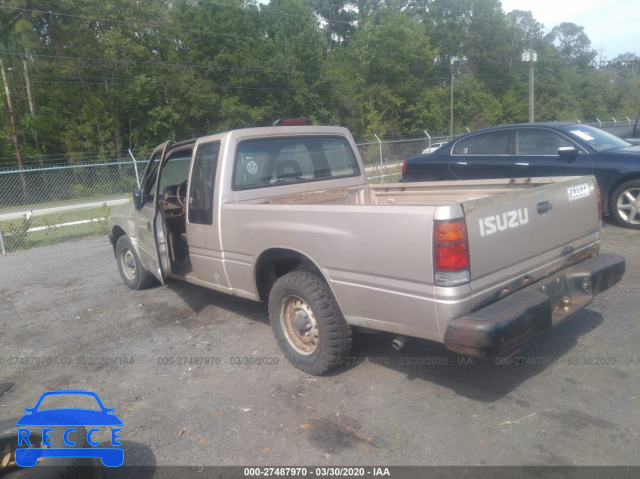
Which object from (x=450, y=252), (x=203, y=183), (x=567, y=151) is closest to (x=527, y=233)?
(x=450, y=252)

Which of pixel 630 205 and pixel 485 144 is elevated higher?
pixel 485 144

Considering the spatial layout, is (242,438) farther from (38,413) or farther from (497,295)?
(497,295)

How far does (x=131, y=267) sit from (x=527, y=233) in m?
5.18

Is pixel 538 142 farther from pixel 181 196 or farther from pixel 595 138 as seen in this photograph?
pixel 181 196

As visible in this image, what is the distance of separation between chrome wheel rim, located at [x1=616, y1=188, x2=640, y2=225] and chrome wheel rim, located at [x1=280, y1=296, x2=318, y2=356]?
18.4ft

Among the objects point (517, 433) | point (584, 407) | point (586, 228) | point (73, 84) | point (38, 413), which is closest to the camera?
point (38, 413)

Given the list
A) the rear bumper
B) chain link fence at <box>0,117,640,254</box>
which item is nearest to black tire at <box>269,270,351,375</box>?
the rear bumper

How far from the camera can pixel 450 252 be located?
9.40 ft

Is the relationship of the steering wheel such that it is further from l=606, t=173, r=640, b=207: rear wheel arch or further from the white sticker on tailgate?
l=606, t=173, r=640, b=207: rear wheel arch

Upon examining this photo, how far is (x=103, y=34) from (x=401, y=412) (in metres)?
34.0

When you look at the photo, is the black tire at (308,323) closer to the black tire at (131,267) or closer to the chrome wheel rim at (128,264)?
the black tire at (131,267)

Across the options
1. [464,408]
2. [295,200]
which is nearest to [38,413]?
[464,408]

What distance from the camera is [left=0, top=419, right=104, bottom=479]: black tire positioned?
222cm

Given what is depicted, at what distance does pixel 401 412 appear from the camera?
3.32 m
